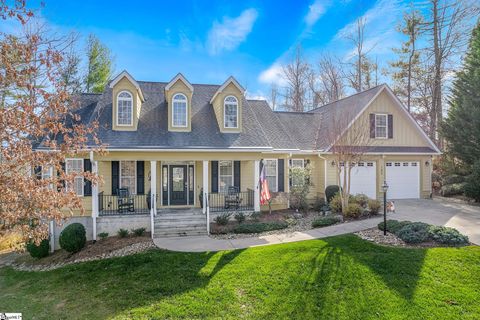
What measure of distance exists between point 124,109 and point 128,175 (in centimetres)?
327

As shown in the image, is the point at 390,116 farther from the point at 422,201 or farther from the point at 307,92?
the point at 307,92

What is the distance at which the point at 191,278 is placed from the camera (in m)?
7.60

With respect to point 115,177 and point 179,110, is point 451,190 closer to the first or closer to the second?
point 179,110

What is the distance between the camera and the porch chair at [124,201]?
13.5m

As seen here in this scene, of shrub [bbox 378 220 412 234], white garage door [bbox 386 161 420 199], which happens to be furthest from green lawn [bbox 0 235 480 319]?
white garage door [bbox 386 161 420 199]

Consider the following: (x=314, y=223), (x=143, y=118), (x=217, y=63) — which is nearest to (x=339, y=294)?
(x=314, y=223)

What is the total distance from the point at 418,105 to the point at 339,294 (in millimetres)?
27459

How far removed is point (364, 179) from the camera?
1741 cm

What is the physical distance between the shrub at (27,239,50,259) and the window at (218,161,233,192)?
799 cm

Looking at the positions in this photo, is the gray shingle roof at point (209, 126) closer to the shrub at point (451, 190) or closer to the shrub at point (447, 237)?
the shrub at point (451, 190)

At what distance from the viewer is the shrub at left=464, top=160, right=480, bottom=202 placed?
15.8 m

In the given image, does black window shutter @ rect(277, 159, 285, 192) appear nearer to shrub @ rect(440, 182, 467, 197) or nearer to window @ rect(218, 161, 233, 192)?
window @ rect(218, 161, 233, 192)

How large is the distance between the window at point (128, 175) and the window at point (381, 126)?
14.4 metres

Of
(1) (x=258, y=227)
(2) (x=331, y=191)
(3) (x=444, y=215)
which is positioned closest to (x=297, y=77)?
(2) (x=331, y=191)
